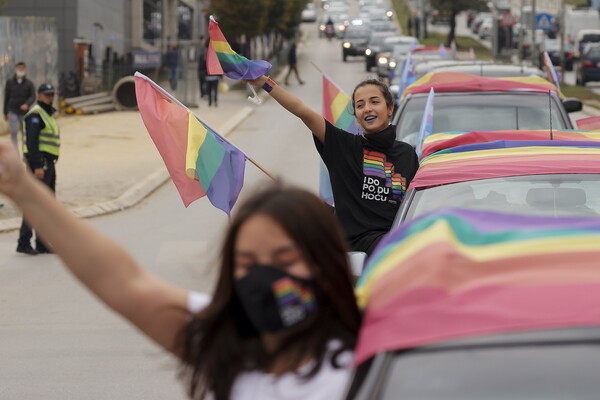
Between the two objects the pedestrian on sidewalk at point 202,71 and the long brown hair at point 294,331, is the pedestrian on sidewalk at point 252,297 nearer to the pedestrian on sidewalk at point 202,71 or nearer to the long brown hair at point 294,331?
the long brown hair at point 294,331

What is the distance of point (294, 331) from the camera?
3070mm

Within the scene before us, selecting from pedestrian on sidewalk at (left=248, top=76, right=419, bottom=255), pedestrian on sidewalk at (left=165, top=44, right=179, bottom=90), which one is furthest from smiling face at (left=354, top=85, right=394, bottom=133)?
pedestrian on sidewalk at (left=165, top=44, right=179, bottom=90)

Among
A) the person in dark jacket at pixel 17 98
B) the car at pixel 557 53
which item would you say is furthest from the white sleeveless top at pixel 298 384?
the car at pixel 557 53

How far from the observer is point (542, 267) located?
125 inches

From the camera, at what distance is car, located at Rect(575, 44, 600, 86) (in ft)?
161

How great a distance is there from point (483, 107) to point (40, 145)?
4890 mm

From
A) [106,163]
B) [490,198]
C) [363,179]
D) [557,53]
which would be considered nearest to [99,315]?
[363,179]

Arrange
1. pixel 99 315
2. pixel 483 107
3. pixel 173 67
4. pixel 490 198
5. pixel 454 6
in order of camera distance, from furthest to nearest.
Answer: pixel 454 6
pixel 173 67
pixel 483 107
pixel 99 315
pixel 490 198

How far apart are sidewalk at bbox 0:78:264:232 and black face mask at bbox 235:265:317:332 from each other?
13.7 meters

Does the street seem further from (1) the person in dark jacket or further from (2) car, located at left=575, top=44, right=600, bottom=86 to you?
(2) car, located at left=575, top=44, right=600, bottom=86

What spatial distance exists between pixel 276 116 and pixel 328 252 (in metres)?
34.6

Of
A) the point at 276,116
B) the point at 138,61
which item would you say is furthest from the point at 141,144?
the point at 138,61

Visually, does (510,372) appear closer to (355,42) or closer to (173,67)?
(173,67)

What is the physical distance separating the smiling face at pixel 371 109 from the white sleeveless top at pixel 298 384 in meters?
4.75
